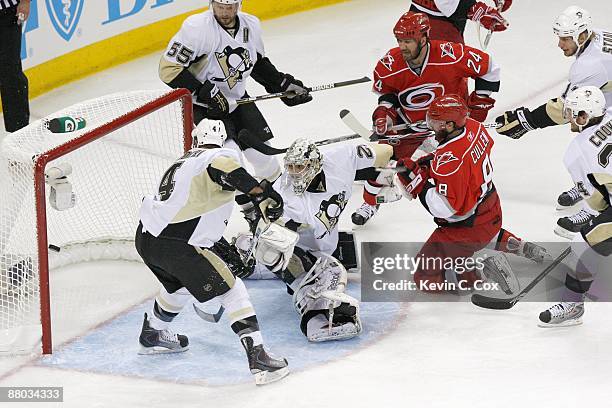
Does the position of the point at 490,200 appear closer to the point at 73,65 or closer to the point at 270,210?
the point at 270,210

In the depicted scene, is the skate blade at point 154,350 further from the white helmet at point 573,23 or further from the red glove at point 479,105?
the white helmet at point 573,23

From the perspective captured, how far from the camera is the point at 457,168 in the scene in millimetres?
5020

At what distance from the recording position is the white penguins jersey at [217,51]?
18.4 ft

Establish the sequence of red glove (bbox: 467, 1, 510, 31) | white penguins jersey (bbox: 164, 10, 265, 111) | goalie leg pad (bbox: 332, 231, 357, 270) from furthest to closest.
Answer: red glove (bbox: 467, 1, 510, 31) < white penguins jersey (bbox: 164, 10, 265, 111) < goalie leg pad (bbox: 332, 231, 357, 270)

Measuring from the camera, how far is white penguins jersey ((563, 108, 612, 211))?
466 centimetres

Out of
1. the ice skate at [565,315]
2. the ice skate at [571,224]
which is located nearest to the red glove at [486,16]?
the ice skate at [571,224]

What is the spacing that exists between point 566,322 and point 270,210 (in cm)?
122

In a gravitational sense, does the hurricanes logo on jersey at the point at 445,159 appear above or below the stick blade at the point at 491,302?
above

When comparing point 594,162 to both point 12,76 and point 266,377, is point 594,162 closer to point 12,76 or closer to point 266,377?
point 266,377

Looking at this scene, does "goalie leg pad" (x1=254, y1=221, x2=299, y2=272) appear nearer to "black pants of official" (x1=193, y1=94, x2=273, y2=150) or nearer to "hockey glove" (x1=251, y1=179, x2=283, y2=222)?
"hockey glove" (x1=251, y1=179, x2=283, y2=222)

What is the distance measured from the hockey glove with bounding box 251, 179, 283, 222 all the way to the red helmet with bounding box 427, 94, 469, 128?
84 centimetres

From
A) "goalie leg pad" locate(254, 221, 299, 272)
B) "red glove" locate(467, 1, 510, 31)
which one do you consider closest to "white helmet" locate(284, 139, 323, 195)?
"goalie leg pad" locate(254, 221, 299, 272)

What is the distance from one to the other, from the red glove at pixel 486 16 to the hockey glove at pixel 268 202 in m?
2.26

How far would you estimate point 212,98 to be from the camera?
223 inches
